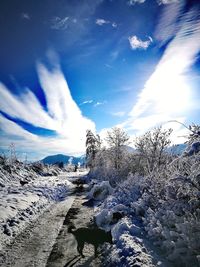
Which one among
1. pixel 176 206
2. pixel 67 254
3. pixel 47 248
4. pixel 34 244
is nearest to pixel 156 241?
pixel 176 206

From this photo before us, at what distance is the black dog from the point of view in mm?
8609

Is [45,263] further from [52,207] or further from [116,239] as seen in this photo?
[52,207]

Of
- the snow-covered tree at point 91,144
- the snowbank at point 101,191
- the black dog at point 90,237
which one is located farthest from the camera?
the snow-covered tree at point 91,144

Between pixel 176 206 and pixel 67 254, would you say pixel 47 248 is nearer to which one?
pixel 67 254

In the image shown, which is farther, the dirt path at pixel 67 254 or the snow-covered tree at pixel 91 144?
the snow-covered tree at pixel 91 144

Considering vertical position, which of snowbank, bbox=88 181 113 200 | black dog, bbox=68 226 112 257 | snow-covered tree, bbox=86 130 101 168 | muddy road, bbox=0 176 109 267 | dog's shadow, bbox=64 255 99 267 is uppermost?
snow-covered tree, bbox=86 130 101 168

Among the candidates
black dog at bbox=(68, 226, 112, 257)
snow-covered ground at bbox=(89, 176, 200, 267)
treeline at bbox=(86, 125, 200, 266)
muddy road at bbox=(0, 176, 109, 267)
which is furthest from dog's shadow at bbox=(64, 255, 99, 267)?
treeline at bbox=(86, 125, 200, 266)

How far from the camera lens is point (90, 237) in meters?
8.70

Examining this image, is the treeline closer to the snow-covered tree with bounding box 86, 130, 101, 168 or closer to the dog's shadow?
the dog's shadow

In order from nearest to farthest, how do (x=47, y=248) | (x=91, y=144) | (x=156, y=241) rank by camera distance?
(x=156, y=241) < (x=47, y=248) < (x=91, y=144)

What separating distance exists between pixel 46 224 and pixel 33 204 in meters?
4.34

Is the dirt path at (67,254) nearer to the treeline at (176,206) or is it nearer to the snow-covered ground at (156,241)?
the snow-covered ground at (156,241)

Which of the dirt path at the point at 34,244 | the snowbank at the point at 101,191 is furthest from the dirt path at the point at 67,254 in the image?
the snowbank at the point at 101,191

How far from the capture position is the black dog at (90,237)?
8.61 meters
